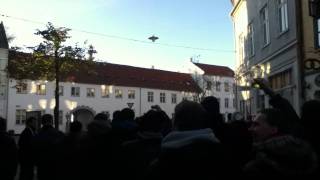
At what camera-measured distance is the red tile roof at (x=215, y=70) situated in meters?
97.1

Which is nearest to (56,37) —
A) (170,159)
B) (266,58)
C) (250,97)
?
(250,97)

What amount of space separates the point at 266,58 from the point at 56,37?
55.7 ft

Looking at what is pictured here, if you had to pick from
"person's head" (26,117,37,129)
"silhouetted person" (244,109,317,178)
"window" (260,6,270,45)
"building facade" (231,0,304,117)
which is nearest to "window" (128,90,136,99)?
"building facade" (231,0,304,117)

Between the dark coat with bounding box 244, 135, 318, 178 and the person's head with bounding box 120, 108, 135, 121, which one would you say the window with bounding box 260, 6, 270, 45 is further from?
the dark coat with bounding box 244, 135, 318, 178

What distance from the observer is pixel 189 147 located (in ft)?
13.0

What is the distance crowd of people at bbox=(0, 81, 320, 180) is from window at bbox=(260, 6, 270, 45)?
15938 millimetres

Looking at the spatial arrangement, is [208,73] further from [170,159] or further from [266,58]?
[170,159]

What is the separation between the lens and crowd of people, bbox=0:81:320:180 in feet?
12.8

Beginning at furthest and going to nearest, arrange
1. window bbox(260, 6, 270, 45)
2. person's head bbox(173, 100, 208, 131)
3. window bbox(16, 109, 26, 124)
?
window bbox(16, 109, 26, 124)
window bbox(260, 6, 270, 45)
person's head bbox(173, 100, 208, 131)

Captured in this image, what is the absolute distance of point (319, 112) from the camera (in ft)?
16.2

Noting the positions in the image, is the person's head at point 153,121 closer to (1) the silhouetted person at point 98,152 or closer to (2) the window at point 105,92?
(1) the silhouetted person at point 98,152

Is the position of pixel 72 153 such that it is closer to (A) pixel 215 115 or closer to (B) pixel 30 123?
(A) pixel 215 115

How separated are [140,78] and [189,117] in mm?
80723

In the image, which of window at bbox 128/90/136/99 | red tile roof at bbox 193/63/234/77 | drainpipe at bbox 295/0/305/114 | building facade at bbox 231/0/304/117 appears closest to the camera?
drainpipe at bbox 295/0/305/114
